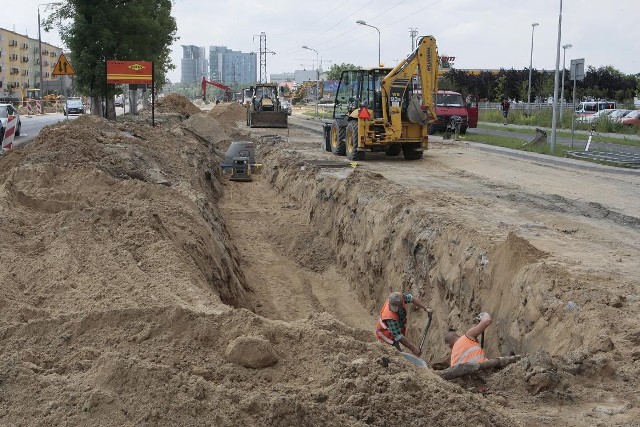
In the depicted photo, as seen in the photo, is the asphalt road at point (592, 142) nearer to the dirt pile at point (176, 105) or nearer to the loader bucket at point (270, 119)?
the loader bucket at point (270, 119)

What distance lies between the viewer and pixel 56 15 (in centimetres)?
3444

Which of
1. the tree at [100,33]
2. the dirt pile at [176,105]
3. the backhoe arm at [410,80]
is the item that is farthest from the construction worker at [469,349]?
the dirt pile at [176,105]

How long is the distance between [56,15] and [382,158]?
19.2 meters

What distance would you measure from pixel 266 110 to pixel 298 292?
30577 mm

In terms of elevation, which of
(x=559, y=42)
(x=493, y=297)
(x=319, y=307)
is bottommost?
(x=319, y=307)

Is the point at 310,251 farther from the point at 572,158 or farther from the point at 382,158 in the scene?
the point at 572,158

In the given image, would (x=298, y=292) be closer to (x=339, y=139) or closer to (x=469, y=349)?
(x=469, y=349)

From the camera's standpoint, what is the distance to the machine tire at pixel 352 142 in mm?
22173

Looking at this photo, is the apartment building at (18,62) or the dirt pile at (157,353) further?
the apartment building at (18,62)

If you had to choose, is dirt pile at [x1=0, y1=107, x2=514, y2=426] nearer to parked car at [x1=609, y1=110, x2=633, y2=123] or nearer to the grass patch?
the grass patch

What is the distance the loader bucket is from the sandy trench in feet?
67.6

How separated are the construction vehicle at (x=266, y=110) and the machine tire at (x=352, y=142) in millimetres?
17568

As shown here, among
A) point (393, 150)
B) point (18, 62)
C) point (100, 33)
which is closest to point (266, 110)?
point (100, 33)

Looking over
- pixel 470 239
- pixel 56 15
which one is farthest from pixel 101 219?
Result: pixel 56 15
